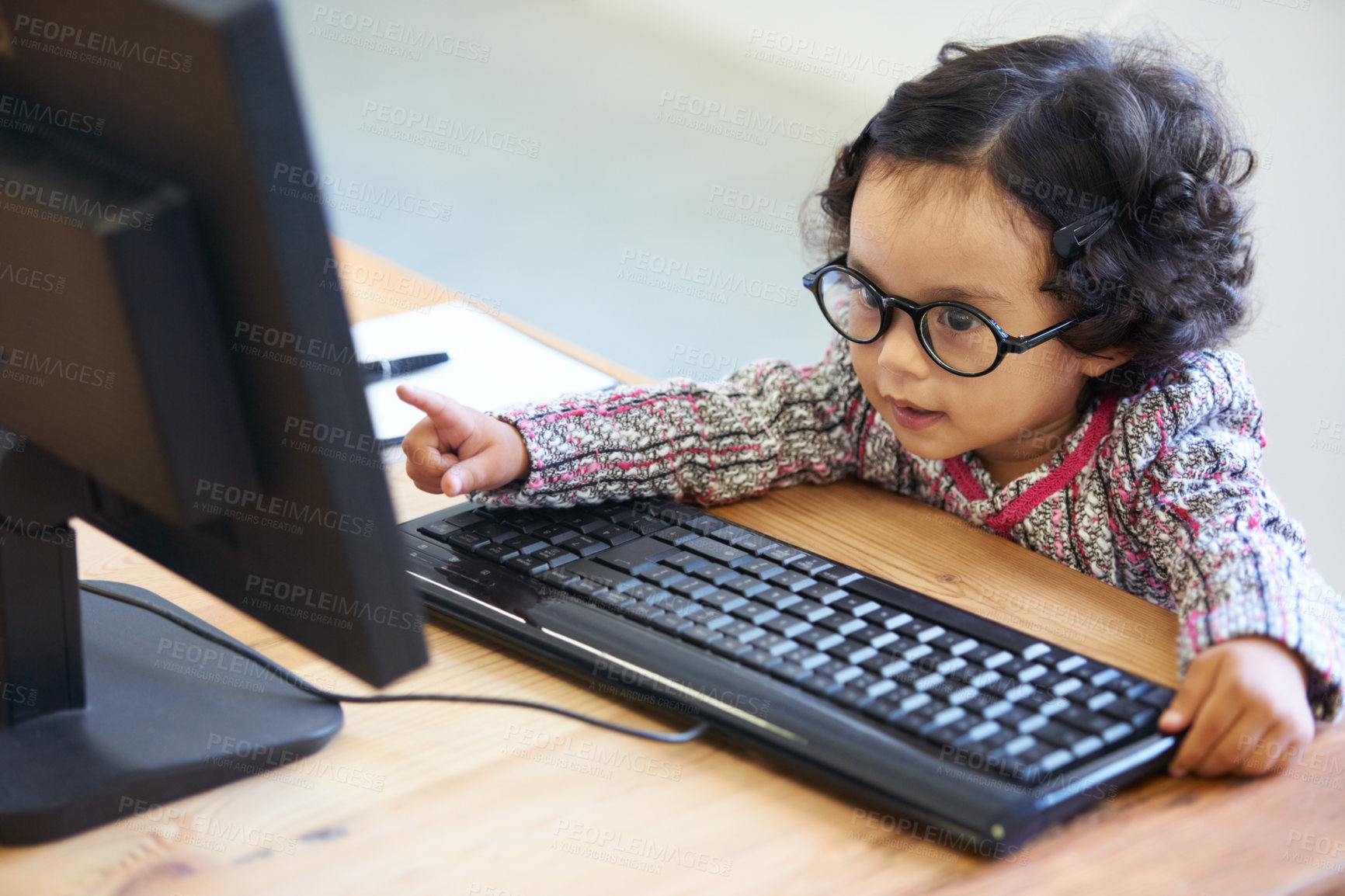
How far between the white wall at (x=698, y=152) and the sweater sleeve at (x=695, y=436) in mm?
360

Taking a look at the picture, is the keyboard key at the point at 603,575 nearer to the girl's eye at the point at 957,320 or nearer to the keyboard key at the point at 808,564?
the keyboard key at the point at 808,564

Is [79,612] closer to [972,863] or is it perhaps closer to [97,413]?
[97,413]

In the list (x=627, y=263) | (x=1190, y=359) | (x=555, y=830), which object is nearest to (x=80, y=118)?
(x=555, y=830)

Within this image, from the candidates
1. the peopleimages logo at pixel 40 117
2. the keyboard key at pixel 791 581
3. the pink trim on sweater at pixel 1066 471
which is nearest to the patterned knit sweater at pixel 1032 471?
the pink trim on sweater at pixel 1066 471

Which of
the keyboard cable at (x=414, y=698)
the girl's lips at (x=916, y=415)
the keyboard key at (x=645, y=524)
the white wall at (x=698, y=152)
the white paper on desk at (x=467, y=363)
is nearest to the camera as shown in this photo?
the keyboard cable at (x=414, y=698)

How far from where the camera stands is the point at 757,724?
635 millimetres

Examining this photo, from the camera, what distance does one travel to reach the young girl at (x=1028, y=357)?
36.3 inches

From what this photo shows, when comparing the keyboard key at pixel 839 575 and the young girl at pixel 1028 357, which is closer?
the keyboard key at pixel 839 575

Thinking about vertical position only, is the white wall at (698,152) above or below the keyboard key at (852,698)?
above

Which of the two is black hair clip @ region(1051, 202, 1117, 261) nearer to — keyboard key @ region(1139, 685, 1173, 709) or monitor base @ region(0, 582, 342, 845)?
keyboard key @ region(1139, 685, 1173, 709)

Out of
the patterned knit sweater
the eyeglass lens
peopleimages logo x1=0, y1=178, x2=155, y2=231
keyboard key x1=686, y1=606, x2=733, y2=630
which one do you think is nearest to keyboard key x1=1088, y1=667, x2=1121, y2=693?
the patterned knit sweater

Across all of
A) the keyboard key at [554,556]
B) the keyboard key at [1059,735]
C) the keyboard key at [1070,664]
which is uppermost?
the keyboard key at [554,556]

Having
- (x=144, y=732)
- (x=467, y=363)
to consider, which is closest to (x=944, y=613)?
(x=144, y=732)

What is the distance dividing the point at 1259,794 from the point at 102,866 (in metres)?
0.57
